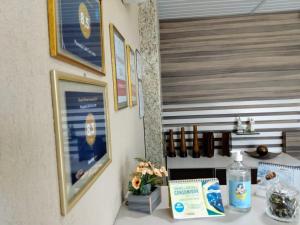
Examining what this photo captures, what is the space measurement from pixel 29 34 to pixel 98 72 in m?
0.49

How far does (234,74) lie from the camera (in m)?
3.46

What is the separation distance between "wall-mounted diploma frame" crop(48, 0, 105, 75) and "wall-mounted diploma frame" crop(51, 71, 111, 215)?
0.20 ft

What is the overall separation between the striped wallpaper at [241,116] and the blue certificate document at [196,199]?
2261 mm


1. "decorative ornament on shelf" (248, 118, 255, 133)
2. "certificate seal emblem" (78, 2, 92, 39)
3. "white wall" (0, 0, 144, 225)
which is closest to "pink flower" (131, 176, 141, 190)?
"white wall" (0, 0, 144, 225)

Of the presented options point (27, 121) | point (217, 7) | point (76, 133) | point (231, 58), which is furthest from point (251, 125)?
point (27, 121)

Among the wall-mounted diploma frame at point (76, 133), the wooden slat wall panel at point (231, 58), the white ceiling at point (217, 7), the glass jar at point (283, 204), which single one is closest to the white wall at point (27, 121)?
the wall-mounted diploma frame at point (76, 133)

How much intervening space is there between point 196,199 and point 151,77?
1.73 metres

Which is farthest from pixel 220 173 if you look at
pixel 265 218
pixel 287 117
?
pixel 265 218

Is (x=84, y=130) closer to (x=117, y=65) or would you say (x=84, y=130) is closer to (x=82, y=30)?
(x=82, y=30)

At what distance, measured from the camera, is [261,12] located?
11.1 ft

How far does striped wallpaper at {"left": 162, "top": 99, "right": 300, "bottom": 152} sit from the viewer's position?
3.44 metres

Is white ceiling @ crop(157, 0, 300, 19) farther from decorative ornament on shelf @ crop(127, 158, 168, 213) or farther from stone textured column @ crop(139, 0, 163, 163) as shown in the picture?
decorative ornament on shelf @ crop(127, 158, 168, 213)

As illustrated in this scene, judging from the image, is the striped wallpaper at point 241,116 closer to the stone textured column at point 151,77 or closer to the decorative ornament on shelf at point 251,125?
the decorative ornament on shelf at point 251,125

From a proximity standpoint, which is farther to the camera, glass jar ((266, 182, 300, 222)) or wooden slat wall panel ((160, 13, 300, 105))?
wooden slat wall panel ((160, 13, 300, 105))
